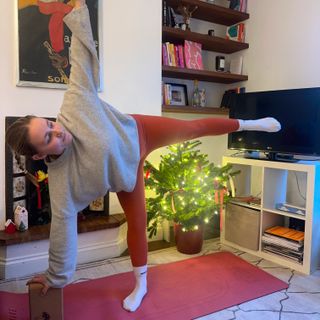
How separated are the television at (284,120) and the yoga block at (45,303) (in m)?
1.86

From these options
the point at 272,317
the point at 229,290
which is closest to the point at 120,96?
the point at 229,290

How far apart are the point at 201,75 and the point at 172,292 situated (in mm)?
2009

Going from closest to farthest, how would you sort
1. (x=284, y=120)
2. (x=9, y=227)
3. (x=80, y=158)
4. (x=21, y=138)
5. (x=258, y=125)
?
(x=21, y=138)
(x=80, y=158)
(x=258, y=125)
(x=9, y=227)
(x=284, y=120)

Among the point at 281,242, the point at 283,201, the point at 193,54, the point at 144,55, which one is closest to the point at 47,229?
the point at 144,55

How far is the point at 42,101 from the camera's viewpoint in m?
2.15

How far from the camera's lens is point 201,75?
117 inches

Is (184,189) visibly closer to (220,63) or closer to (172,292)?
(172,292)

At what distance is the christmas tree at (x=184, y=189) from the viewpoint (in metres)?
2.31

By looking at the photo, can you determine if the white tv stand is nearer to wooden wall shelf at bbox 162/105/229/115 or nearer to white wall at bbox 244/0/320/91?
wooden wall shelf at bbox 162/105/229/115

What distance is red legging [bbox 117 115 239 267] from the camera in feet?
5.07

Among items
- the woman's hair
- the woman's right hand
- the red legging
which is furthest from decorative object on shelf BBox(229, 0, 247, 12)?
the woman's right hand

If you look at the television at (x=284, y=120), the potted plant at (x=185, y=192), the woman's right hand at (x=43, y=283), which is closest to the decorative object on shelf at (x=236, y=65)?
the television at (x=284, y=120)

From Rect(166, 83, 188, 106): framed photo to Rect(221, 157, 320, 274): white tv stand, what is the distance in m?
0.79

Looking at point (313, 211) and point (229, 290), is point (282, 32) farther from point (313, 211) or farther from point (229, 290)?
Answer: point (229, 290)
